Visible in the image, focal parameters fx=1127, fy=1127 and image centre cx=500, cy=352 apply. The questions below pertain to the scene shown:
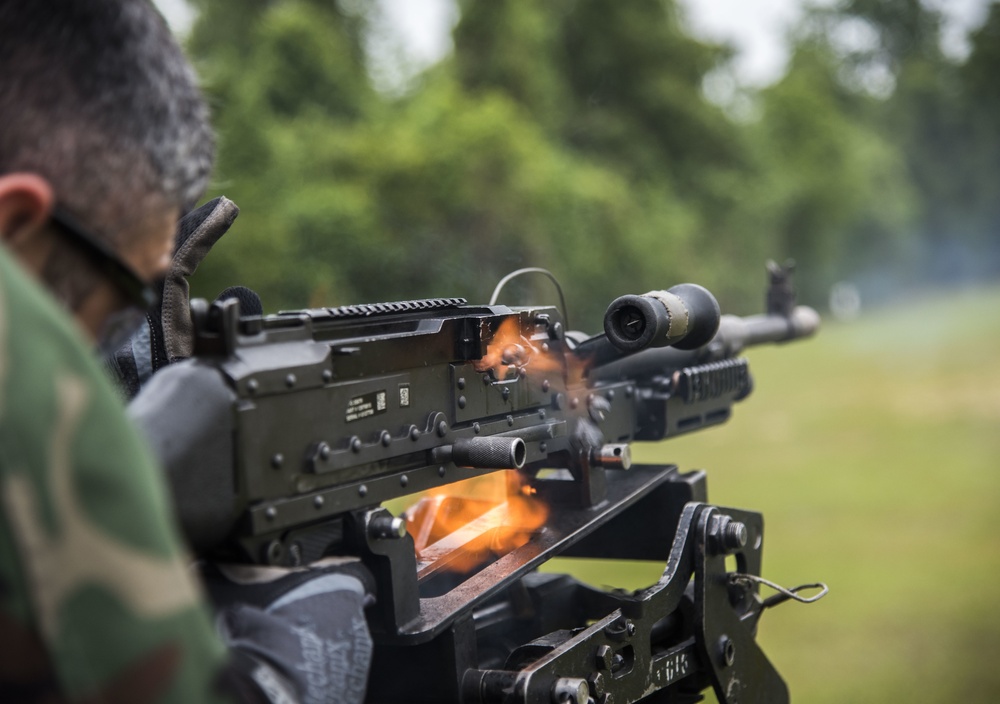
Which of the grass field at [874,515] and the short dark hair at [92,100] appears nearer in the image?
the short dark hair at [92,100]

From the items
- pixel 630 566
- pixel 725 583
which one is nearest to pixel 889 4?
→ pixel 630 566

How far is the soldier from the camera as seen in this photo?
126 cm

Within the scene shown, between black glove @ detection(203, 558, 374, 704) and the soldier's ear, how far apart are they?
925mm

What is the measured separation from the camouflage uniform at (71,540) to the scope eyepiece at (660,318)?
7.17ft

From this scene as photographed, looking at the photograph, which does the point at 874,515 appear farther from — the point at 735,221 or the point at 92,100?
the point at 735,221

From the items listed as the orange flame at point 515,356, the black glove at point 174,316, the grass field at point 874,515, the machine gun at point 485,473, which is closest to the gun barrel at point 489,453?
the machine gun at point 485,473

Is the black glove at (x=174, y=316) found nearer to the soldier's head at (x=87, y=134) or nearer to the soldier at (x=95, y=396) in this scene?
the soldier at (x=95, y=396)

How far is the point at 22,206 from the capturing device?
153cm

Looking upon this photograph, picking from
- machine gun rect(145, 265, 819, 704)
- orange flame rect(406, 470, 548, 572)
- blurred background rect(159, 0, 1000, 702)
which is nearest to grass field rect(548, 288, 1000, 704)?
blurred background rect(159, 0, 1000, 702)

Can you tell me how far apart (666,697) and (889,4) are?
2985 inches

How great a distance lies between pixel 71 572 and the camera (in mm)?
1267

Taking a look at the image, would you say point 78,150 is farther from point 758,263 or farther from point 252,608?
point 758,263

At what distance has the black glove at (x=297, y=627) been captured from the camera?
7.23 feet

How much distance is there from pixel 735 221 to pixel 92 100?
142ft
